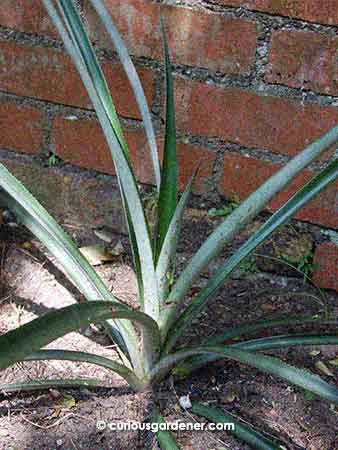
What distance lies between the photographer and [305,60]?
46.3 inches

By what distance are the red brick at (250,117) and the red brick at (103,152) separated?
56mm

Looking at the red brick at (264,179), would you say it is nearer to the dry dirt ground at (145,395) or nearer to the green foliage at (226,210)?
the green foliage at (226,210)

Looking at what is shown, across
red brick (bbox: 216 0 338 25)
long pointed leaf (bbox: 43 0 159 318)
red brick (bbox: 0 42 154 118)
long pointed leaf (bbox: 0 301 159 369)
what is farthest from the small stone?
red brick (bbox: 216 0 338 25)

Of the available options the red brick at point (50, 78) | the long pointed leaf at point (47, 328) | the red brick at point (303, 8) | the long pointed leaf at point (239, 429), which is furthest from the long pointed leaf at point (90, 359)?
the red brick at point (303, 8)

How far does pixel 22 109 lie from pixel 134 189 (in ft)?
1.79

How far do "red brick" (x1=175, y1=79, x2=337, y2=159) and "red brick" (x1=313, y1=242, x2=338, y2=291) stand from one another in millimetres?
209

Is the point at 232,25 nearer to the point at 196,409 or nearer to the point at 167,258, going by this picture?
the point at 167,258

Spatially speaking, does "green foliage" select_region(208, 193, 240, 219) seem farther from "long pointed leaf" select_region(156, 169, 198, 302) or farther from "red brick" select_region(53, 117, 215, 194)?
"long pointed leaf" select_region(156, 169, 198, 302)

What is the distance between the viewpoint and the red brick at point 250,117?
3.99ft

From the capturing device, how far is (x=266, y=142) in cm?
126

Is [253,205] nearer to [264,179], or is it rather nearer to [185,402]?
[185,402]

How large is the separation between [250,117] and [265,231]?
0.37 m

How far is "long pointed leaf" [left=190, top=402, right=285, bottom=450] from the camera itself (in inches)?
35.9

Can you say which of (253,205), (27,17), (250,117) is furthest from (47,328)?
(27,17)
